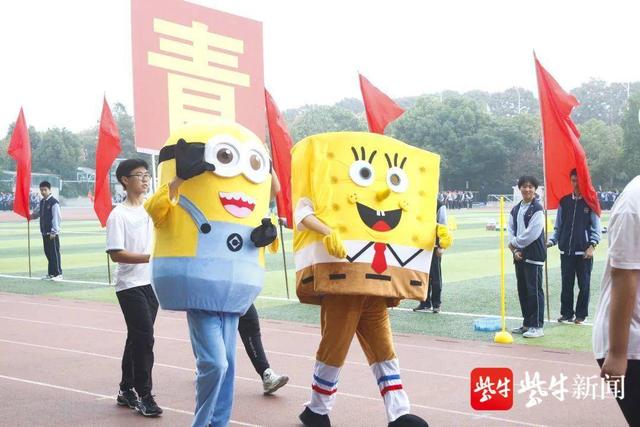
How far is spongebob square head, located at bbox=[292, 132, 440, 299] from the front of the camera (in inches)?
199

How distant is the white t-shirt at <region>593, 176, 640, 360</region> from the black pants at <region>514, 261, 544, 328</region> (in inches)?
233

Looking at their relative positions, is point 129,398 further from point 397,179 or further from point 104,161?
point 104,161

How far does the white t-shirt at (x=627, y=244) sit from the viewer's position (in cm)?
297

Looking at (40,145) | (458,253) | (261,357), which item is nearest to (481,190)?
(40,145)

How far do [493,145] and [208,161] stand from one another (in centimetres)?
6188

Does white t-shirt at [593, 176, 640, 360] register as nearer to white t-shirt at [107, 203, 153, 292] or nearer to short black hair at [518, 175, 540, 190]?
white t-shirt at [107, 203, 153, 292]

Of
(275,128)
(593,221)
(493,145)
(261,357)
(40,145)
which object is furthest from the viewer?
(40,145)

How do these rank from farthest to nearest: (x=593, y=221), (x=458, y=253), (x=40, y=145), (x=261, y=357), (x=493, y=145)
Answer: (x=40, y=145), (x=493, y=145), (x=458, y=253), (x=593, y=221), (x=261, y=357)

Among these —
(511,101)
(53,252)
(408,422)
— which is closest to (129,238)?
(408,422)

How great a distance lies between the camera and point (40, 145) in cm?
7600

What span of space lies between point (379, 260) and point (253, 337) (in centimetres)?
178

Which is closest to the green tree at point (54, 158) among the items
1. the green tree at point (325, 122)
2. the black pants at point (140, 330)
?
the green tree at point (325, 122)

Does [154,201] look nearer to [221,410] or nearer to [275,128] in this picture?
[221,410]

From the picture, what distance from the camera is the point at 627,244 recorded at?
2980 mm
